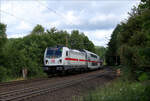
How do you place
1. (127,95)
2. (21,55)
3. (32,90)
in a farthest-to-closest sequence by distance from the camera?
1. (21,55)
2. (32,90)
3. (127,95)

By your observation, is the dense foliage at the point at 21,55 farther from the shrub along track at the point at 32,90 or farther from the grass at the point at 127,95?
the grass at the point at 127,95

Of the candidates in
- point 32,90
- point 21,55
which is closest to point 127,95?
point 32,90

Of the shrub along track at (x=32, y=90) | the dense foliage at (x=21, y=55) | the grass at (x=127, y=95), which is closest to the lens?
the grass at (x=127, y=95)

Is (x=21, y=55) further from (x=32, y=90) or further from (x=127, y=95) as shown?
(x=127, y=95)

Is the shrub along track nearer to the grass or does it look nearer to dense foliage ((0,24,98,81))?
the grass

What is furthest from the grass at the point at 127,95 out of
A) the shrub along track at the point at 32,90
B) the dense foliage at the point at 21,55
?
the dense foliage at the point at 21,55

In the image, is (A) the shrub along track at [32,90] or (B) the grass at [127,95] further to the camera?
(A) the shrub along track at [32,90]

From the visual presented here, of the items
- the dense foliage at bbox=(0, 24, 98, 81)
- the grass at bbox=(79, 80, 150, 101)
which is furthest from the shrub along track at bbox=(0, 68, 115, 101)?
the dense foliage at bbox=(0, 24, 98, 81)

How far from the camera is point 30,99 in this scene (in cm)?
896

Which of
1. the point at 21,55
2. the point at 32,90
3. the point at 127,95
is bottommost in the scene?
the point at 32,90

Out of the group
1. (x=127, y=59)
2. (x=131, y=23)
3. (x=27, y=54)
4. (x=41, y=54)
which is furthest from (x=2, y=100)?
(x=41, y=54)

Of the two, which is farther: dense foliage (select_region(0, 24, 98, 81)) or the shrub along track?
dense foliage (select_region(0, 24, 98, 81))

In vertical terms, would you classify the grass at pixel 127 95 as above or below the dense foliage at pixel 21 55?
below

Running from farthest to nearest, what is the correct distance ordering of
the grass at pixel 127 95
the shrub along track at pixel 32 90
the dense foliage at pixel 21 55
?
the dense foliage at pixel 21 55, the shrub along track at pixel 32 90, the grass at pixel 127 95
